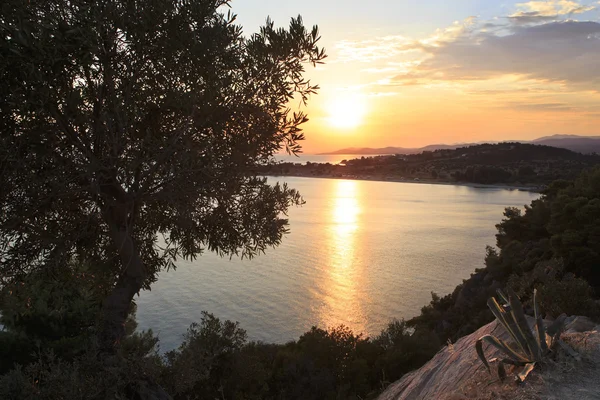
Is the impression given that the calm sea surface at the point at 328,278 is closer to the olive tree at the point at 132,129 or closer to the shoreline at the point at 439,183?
the olive tree at the point at 132,129

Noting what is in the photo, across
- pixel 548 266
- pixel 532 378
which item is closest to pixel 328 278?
pixel 548 266

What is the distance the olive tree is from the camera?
645 centimetres

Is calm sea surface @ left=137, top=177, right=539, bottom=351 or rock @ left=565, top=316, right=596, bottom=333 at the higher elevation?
Result: rock @ left=565, top=316, right=596, bottom=333

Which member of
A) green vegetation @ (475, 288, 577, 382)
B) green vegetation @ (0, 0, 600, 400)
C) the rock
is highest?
green vegetation @ (0, 0, 600, 400)

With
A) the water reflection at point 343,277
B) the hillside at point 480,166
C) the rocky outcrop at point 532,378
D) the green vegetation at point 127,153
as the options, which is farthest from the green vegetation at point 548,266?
the hillside at point 480,166

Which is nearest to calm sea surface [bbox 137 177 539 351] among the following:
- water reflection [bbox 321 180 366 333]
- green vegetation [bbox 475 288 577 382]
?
water reflection [bbox 321 180 366 333]

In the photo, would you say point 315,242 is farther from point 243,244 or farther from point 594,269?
point 243,244

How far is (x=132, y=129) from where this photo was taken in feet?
23.7

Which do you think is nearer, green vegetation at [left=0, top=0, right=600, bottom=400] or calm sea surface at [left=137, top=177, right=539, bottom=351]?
green vegetation at [left=0, top=0, right=600, bottom=400]

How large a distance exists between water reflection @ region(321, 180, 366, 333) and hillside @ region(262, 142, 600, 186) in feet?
193

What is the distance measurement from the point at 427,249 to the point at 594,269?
40.1 metres

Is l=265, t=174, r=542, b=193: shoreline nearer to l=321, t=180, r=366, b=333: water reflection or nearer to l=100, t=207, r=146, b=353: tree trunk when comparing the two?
l=321, t=180, r=366, b=333: water reflection

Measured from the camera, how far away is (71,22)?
6.65 meters

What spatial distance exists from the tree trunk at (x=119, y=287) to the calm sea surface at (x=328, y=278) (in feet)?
51.1
